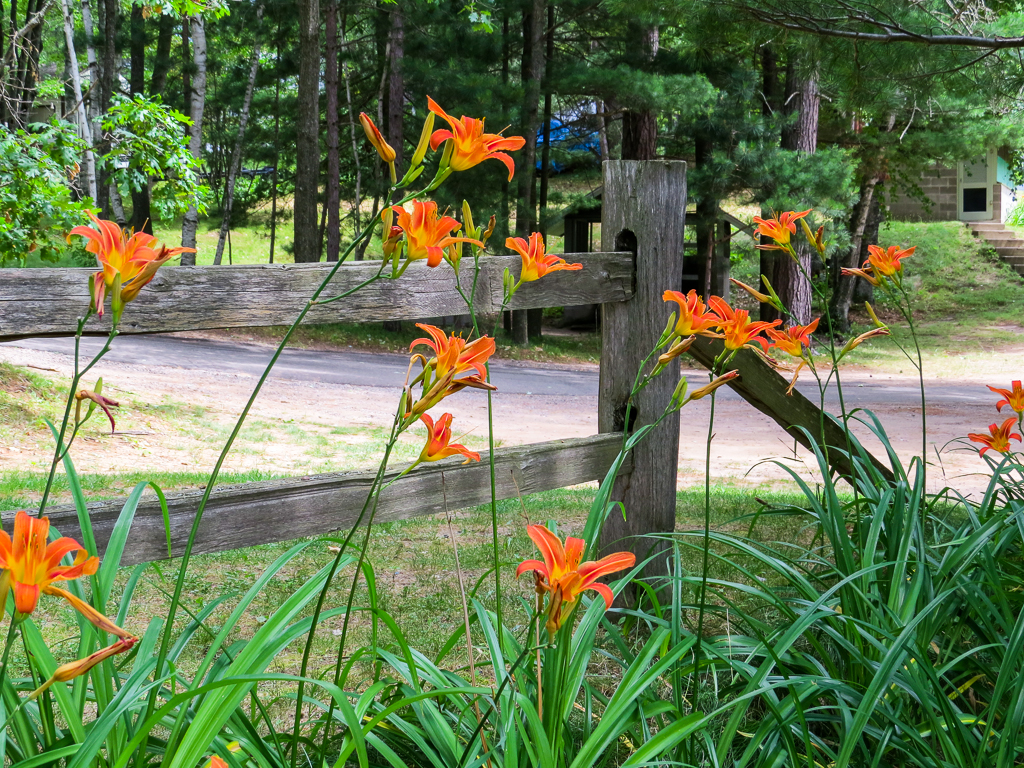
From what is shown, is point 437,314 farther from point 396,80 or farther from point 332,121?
point 332,121

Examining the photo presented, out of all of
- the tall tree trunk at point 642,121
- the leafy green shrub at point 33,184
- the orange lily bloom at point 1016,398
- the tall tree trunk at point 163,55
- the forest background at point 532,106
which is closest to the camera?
the orange lily bloom at point 1016,398

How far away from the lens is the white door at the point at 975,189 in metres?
20.5

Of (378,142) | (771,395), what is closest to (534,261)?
(378,142)

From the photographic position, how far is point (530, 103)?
457 inches

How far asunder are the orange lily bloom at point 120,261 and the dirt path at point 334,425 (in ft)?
12.1

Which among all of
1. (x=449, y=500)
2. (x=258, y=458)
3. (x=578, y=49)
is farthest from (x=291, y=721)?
(x=578, y=49)

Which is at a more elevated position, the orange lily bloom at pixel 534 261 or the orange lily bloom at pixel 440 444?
the orange lily bloom at pixel 534 261

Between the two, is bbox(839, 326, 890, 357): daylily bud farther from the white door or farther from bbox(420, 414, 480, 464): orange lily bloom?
the white door

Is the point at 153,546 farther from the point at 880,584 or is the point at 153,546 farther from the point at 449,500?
the point at 880,584

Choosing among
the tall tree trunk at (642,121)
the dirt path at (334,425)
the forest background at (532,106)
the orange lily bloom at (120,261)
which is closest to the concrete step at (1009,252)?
the forest background at (532,106)

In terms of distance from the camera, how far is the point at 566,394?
31.0ft

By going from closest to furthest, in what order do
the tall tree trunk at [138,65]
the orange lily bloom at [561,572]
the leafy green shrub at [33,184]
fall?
the orange lily bloom at [561,572] < the leafy green shrub at [33,184] < the tall tree trunk at [138,65]

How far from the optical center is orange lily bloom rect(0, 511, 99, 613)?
25.7 inches

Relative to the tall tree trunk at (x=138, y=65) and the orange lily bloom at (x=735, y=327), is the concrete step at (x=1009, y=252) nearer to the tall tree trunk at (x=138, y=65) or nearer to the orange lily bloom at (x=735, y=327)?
the tall tree trunk at (x=138, y=65)
